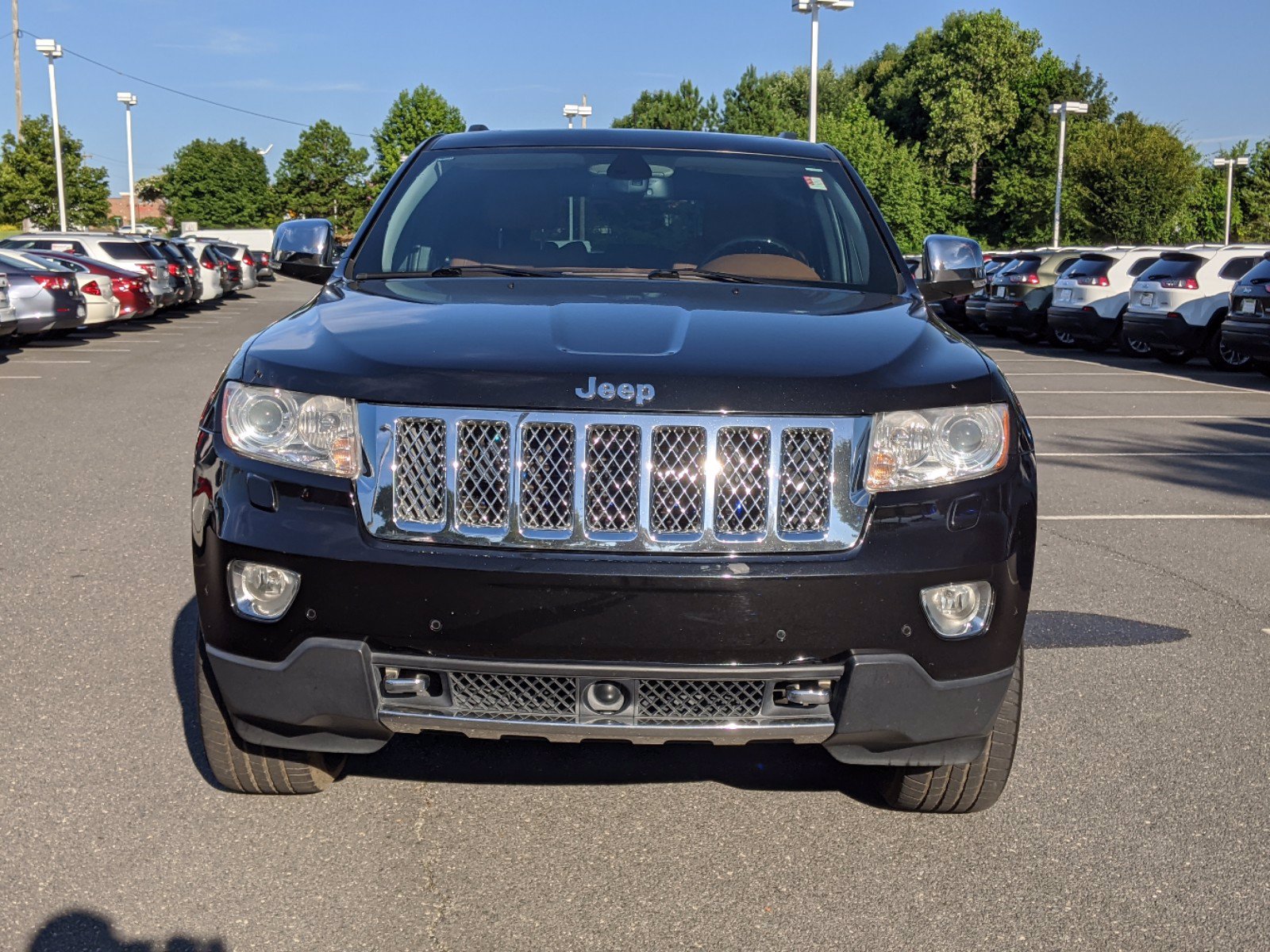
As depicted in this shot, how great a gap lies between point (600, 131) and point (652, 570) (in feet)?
8.63

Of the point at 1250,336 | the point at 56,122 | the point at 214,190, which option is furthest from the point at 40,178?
the point at 214,190

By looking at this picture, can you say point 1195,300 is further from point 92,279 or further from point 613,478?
point 613,478

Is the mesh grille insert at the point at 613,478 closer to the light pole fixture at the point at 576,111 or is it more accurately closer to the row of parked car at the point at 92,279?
the row of parked car at the point at 92,279

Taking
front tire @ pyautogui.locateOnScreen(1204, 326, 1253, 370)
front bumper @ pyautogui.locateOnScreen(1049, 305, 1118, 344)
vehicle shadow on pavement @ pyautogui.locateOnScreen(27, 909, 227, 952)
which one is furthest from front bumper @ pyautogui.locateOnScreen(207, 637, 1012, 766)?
front bumper @ pyautogui.locateOnScreen(1049, 305, 1118, 344)

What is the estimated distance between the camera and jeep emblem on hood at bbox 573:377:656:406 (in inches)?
121

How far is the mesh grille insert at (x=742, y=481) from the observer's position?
10.1 ft

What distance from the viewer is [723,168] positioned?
16.3ft

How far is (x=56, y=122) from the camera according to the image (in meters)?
55.8

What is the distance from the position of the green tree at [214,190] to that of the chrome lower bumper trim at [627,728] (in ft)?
407

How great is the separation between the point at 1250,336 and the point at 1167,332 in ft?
9.96

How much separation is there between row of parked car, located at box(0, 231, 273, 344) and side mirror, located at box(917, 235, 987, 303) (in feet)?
53.5

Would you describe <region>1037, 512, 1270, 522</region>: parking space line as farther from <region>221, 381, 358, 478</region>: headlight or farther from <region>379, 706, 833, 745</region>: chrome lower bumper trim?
<region>221, 381, 358, 478</region>: headlight

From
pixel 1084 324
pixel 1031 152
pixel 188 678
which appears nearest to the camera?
pixel 188 678

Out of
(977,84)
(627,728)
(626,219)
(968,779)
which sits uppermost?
(977,84)
